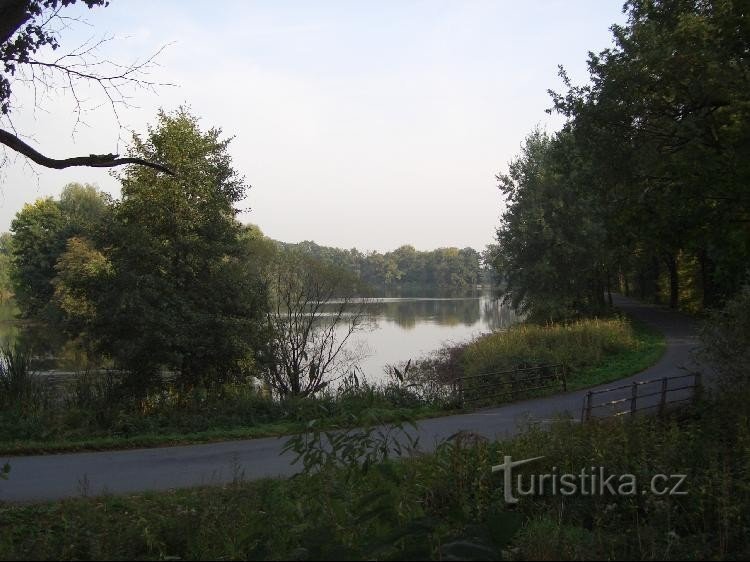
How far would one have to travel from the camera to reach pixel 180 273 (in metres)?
19.7

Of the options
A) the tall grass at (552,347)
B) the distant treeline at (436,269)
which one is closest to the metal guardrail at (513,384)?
the tall grass at (552,347)

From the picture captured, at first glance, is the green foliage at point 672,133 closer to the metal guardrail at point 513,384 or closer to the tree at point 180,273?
the metal guardrail at point 513,384

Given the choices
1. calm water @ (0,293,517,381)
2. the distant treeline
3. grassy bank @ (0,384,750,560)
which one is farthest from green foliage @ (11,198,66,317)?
the distant treeline

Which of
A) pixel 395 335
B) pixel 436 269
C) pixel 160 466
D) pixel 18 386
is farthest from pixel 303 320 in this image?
pixel 436 269

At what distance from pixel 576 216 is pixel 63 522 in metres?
32.3

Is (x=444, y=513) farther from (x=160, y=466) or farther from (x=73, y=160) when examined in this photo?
(x=160, y=466)

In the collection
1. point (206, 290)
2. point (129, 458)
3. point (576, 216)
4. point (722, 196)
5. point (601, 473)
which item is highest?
point (576, 216)

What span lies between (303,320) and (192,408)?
10.6m

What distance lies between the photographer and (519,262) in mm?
36375

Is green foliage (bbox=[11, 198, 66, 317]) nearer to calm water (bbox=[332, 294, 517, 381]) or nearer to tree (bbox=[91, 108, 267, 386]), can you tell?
calm water (bbox=[332, 294, 517, 381])

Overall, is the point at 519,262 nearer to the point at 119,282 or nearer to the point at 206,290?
the point at 206,290

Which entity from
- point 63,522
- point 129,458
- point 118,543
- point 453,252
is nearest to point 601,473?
point 118,543

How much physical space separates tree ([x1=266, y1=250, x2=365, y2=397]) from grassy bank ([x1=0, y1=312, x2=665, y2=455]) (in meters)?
3.27

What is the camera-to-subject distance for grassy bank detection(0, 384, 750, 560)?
3268mm
